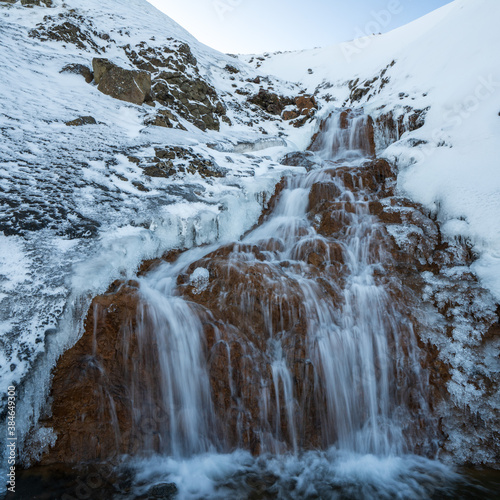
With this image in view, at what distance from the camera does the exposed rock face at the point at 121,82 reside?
10.9m

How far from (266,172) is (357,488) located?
7.72 m

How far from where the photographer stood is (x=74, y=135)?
291 inches

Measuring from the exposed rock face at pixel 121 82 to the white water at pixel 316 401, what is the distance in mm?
8903

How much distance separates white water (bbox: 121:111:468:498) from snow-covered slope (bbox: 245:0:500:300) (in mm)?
1972

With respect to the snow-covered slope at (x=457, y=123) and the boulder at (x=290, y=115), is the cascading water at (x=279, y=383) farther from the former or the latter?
the boulder at (x=290, y=115)

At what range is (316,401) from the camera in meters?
3.94

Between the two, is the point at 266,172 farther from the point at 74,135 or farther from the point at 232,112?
the point at 232,112

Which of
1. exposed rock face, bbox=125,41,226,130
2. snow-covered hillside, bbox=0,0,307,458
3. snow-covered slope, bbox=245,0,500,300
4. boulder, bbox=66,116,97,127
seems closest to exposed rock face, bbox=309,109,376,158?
snow-covered slope, bbox=245,0,500,300

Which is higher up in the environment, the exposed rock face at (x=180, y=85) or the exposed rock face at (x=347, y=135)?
the exposed rock face at (x=180, y=85)

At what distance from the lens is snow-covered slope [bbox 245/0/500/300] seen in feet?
17.3

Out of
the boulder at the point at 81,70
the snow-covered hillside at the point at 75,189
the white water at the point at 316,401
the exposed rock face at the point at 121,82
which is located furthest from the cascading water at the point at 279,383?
the boulder at the point at 81,70

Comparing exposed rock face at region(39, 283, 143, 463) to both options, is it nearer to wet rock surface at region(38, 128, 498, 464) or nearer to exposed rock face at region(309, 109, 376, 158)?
wet rock surface at region(38, 128, 498, 464)

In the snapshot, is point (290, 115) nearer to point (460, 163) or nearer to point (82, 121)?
point (82, 121)

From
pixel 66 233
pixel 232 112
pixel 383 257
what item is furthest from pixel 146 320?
pixel 232 112
